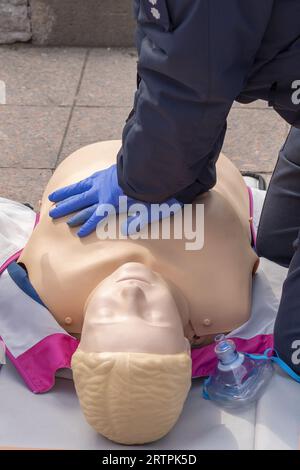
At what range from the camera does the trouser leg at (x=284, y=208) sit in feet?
8.42

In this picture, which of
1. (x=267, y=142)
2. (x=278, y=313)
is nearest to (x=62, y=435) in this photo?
(x=278, y=313)

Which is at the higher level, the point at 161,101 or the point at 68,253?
the point at 161,101

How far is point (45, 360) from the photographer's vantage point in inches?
84.7

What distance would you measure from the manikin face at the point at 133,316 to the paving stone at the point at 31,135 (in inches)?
56.0

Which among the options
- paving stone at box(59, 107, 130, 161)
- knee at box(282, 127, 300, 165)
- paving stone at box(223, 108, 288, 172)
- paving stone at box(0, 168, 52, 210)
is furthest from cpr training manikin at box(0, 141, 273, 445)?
paving stone at box(59, 107, 130, 161)

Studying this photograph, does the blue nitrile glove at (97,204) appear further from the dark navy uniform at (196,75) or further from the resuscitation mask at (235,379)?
the resuscitation mask at (235,379)

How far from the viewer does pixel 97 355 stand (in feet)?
6.05

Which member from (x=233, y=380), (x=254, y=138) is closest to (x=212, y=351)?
(x=233, y=380)

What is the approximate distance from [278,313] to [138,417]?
0.52 metres

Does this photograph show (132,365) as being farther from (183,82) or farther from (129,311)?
(183,82)

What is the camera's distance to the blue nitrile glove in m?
2.22

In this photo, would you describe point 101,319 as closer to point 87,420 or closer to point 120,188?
point 87,420

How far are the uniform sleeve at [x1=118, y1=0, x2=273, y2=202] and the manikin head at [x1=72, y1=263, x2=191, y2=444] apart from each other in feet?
0.97

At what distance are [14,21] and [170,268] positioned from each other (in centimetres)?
260
